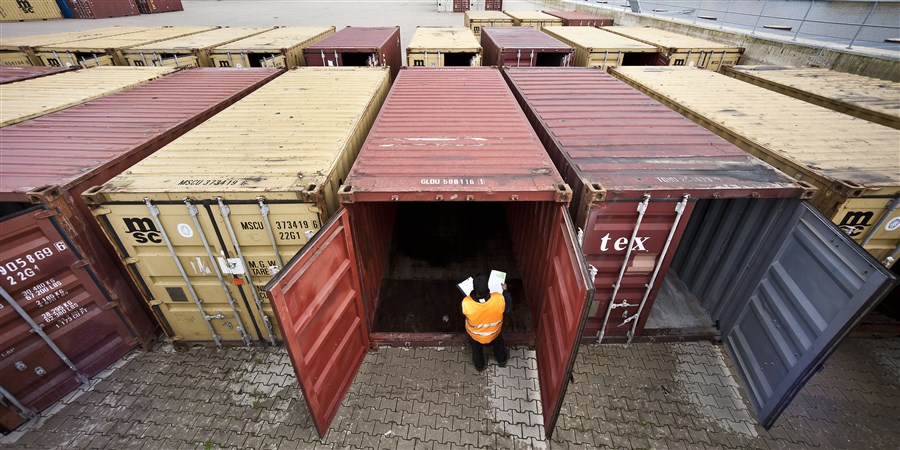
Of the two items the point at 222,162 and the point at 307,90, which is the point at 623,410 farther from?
the point at 307,90

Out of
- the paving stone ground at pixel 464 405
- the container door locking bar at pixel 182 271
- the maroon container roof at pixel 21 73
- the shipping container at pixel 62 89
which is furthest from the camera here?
the maroon container roof at pixel 21 73

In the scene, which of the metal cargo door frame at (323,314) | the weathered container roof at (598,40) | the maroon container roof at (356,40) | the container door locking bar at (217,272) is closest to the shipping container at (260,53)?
the maroon container roof at (356,40)

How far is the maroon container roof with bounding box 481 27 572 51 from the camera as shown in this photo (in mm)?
11501

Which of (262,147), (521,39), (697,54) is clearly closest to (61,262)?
(262,147)

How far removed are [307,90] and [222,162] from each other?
3.60 meters

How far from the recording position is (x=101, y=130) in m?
5.80

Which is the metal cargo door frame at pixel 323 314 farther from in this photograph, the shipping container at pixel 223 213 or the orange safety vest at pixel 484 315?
the orange safety vest at pixel 484 315

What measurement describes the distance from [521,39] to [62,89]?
1280 cm

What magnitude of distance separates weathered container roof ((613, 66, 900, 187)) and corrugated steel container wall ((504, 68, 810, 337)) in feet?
1.90

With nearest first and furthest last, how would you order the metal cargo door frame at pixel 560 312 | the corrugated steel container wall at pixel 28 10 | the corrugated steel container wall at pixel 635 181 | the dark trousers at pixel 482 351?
the metal cargo door frame at pixel 560 312 < the corrugated steel container wall at pixel 635 181 < the dark trousers at pixel 482 351 < the corrugated steel container wall at pixel 28 10

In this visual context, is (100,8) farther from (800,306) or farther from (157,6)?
(800,306)

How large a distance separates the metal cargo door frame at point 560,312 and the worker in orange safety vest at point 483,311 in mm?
613

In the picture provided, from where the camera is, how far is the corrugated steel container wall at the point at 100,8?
118 ft

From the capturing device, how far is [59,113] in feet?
21.4
